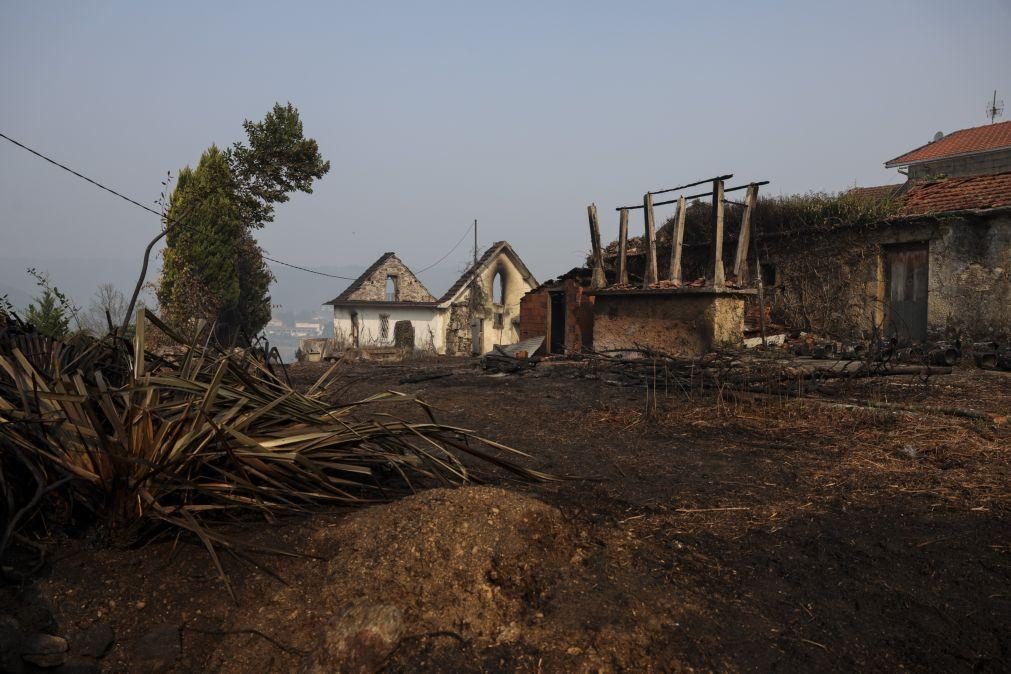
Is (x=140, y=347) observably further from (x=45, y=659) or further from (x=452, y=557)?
(x=452, y=557)

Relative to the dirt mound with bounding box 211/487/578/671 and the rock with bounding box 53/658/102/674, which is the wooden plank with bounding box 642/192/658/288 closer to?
the dirt mound with bounding box 211/487/578/671

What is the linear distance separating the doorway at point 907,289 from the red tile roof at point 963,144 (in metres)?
15.0

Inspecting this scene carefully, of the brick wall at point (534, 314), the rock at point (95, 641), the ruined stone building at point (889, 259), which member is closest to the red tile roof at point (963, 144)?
the ruined stone building at point (889, 259)

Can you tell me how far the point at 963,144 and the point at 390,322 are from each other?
2716cm

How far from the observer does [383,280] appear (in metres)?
35.5

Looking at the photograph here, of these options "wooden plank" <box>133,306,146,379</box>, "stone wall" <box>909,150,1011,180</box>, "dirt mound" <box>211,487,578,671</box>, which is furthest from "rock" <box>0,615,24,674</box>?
"stone wall" <box>909,150,1011,180</box>

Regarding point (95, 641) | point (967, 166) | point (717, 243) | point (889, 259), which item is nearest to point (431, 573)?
point (95, 641)

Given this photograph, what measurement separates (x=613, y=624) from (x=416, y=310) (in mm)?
33357

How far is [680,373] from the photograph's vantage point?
29.6 ft

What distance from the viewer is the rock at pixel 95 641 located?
2.02 m

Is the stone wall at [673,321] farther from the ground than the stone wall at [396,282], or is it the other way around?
the stone wall at [396,282]

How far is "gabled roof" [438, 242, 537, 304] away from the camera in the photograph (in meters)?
33.6

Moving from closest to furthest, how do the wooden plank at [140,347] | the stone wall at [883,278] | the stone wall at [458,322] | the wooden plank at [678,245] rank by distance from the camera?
1. the wooden plank at [140,347]
2. the stone wall at [883,278]
3. the wooden plank at [678,245]
4. the stone wall at [458,322]

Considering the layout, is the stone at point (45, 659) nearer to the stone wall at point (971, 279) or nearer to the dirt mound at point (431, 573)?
the dirt mound at point (431, 573)
